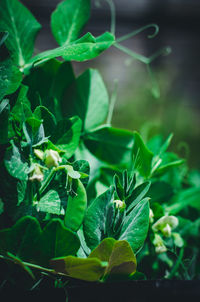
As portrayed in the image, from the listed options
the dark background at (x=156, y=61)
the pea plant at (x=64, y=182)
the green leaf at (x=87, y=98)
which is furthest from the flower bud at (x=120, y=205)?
the dark background at (x=156, y=61)

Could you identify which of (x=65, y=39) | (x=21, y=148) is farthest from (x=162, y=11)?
(x=21, y=148)

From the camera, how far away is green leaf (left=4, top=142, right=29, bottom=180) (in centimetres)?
21

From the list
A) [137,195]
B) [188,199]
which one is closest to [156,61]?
[188,199]

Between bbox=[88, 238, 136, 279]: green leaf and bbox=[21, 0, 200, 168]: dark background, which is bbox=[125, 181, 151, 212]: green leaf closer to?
bbox=[88, 238, 136, 279]: green leaf

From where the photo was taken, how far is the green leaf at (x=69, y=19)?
30cm

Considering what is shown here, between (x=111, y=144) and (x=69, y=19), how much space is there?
0.46 feet

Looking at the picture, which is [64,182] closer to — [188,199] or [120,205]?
[120,205]

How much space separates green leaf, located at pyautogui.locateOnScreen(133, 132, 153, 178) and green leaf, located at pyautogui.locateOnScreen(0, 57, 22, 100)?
0.12 m

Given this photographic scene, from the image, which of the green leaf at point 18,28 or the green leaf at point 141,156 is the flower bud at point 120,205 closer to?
the green leaf at point 141,156

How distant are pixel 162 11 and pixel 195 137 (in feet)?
1.88

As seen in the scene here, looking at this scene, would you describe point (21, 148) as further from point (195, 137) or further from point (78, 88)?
point (195, 137)

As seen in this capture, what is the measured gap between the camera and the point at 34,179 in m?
0.21

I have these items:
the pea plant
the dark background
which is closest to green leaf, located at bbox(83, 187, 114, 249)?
the pea plant

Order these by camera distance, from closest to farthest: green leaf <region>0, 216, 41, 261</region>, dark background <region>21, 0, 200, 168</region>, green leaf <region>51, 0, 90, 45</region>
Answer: green leaf <region>0, 216, 41, 261</region> < green leaf <region>51, 0, 90, 45</region> < dark background <region>21, 0, 200, 168</region>
